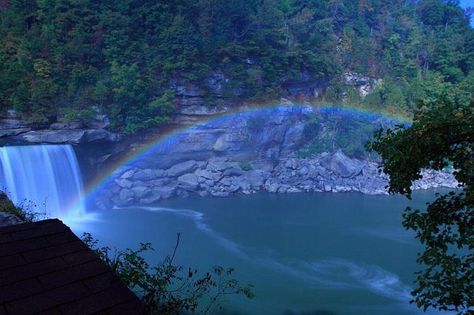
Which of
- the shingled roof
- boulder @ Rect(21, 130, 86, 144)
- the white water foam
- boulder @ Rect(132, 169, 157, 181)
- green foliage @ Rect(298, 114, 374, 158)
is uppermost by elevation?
boulder @ Rect(21, 130, 86, 144)

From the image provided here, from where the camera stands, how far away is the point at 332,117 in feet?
96.5

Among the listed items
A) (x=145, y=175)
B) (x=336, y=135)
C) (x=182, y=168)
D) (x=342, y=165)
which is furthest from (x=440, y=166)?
(x=336, y=135)

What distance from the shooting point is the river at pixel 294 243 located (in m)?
10.9

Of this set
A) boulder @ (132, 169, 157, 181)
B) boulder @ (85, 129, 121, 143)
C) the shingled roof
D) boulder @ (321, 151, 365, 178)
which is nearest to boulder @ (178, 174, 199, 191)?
boulder @ (132, 169, 157, 181)

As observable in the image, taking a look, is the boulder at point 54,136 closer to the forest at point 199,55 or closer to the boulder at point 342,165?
the forest at point 199,55

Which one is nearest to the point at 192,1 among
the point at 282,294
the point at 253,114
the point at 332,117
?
the point at 253,114

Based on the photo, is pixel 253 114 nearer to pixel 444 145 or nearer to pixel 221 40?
pixel 221 40

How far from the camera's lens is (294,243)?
50.5ft

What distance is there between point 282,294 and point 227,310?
2.08m

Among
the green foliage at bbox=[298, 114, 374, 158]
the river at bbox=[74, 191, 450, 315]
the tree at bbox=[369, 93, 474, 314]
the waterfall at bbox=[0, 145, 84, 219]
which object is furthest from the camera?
the green foliage at bbox=[298, 114, 374, 158]

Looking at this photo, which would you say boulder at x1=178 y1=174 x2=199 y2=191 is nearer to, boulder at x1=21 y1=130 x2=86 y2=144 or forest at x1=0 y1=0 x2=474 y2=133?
forest at x1=0 y1=0 x2=474 y2=133

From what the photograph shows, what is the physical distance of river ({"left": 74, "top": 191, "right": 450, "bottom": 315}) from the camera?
1085 centimetres

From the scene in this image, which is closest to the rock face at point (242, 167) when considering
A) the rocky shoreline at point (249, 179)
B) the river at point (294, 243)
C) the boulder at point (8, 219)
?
the rocky shoreline at point (249, 179)

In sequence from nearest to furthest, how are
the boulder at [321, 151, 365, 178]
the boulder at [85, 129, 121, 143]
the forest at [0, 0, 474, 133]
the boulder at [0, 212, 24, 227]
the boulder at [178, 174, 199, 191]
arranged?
the boulder at [0, 212, 24, 227], the boulder at [85, 129, 121, 143], the forest at [0, 0, 474, 133], the boulder at [178, 174, 199, 191], the boulder at [321, 151, 365, 178]
